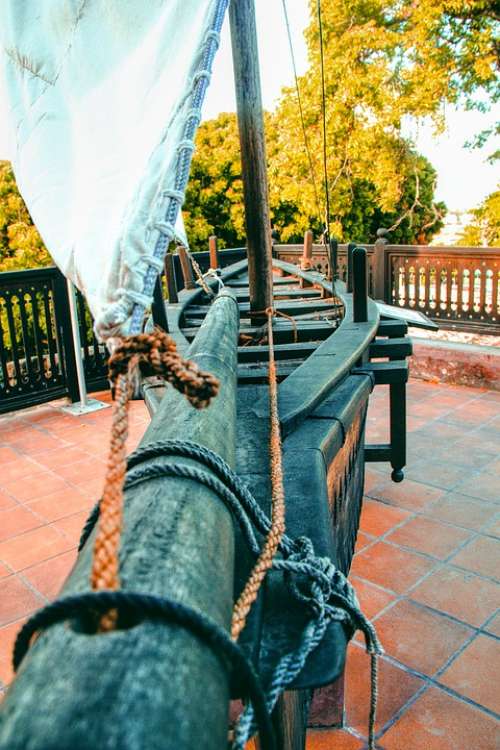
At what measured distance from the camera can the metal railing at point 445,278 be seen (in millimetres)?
7113

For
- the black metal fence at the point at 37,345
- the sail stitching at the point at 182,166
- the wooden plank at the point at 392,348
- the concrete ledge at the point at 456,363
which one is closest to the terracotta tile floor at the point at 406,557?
the black metal fence at the point at 37,345

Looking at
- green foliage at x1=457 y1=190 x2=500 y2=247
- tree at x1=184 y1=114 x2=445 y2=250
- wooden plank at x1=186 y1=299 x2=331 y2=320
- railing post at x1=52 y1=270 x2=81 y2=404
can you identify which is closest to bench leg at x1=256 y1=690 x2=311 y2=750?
wooden plank at x1=186 y1=299 x2=331 y2=320

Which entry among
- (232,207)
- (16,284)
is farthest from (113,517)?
(232,207)

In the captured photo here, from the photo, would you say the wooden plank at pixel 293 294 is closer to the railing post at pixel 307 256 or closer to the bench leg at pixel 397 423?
the railing post at pixel 307 256

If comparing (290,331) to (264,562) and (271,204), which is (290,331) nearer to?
(264,562)

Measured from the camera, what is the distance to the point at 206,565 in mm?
811

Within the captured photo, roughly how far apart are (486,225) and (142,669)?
413 inches

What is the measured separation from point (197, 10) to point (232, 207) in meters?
13.6

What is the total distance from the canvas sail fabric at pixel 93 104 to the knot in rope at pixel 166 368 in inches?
34.5

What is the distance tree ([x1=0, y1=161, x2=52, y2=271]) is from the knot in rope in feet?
42.6

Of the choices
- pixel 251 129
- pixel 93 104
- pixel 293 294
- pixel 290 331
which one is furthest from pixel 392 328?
pixel 93 104

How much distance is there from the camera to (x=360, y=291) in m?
3.94

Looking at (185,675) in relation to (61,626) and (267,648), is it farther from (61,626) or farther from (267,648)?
(267,648)

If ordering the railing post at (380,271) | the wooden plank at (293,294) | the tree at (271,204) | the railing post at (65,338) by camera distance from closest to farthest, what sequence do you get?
1. the wooden plank at (293,294)
2. the railing post at (65,338)
3. the railing post at (380,271)
4. the tree at (271,204)
